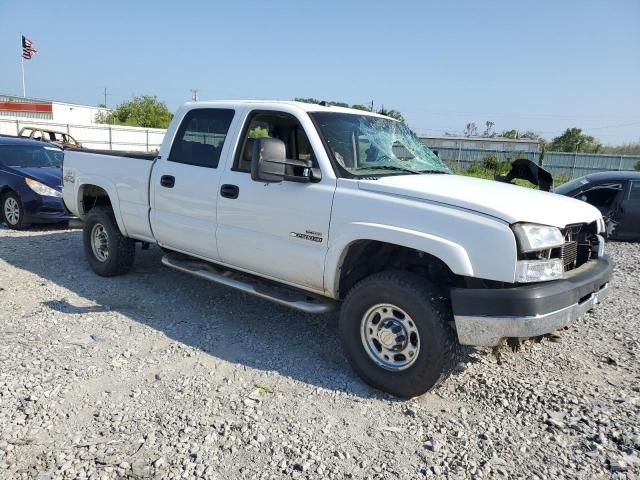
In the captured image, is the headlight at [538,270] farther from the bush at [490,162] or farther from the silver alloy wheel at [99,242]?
the bush at [490,162]

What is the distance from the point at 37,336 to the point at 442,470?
137 inches

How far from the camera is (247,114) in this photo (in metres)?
4.57

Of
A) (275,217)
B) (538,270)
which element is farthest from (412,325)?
(275,217)

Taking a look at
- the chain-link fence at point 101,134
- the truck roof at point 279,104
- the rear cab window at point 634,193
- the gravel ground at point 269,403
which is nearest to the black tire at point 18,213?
the gravel ground at point 269,403

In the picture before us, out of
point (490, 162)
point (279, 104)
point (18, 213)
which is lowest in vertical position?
point (18, 213)

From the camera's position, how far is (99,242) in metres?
6.18

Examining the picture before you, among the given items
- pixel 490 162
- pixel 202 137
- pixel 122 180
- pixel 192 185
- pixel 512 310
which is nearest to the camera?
pixel 512 310

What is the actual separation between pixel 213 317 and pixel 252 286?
0.81 m

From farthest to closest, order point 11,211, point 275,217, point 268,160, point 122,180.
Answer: point 11,211
point 122,180
point 275,217
point 268,160

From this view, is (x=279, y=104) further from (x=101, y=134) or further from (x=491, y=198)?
(x=101, y=134)

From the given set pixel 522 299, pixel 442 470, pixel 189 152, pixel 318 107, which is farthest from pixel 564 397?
pixel 189 152

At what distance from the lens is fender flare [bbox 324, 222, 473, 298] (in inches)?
123

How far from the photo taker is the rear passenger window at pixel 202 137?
4.72m

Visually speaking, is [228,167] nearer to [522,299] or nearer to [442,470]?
[522,299]
